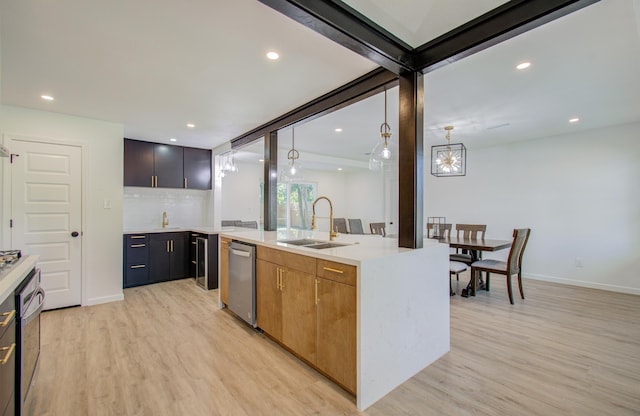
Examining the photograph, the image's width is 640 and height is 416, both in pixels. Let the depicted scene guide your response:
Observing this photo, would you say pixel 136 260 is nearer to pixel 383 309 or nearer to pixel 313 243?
pixel 313 243

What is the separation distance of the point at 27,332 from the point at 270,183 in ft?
8.64

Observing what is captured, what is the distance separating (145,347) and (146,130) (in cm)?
307

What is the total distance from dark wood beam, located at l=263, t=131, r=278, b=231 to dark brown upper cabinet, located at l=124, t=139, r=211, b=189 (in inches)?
84.1

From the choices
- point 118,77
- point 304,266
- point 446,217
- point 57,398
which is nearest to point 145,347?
point 57,398

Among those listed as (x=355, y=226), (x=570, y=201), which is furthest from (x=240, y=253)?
(x=355, y=226)

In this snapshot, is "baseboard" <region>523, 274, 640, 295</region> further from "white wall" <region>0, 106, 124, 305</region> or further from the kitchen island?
"white wall" <region>0, 106, 124, 305</region>

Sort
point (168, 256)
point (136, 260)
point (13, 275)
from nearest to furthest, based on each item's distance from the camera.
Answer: point (13, 275), point (136, 260), point (168, 256)

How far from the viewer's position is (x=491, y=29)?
175cm

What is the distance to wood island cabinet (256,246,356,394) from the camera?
6.08 feet

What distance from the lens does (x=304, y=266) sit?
2201mm

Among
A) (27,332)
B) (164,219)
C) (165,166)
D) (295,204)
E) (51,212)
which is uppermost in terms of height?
(165,166)

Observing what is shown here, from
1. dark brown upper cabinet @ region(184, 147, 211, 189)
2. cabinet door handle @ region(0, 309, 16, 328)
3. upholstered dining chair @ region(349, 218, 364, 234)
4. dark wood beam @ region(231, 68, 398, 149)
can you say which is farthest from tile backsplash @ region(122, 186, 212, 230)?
upholstered dining chair @ region(349, 218, 364, 234)

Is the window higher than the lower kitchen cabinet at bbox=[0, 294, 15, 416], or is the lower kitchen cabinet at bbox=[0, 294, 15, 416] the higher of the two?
the window

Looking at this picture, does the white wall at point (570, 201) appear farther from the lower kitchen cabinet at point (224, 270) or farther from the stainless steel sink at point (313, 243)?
the lower kitchen cabinet at point (224, 270)
